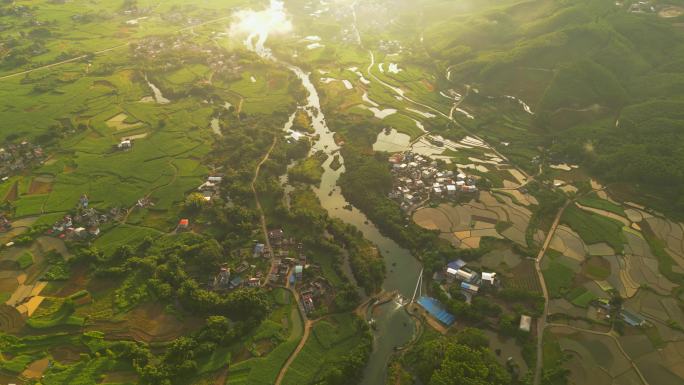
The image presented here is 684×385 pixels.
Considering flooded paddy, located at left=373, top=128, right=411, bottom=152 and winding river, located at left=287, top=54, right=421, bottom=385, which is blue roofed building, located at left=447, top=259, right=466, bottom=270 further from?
flooded paddy, located at left=373, top=128, right=411, bottom=152

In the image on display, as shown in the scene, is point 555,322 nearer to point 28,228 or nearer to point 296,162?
point 296,162

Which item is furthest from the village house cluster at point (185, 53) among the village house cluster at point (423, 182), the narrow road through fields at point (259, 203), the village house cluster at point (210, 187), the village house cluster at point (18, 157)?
the village house cluster at point (423, 182)

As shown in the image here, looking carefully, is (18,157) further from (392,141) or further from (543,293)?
(543,293)

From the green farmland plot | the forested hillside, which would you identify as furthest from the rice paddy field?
the forested hillside

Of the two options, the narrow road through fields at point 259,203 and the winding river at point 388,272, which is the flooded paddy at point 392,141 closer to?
the winding river at point 388,272

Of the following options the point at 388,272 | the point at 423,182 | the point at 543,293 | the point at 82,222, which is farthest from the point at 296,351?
the point at 82,222

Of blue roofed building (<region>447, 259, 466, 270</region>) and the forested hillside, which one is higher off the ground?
the forested hillside

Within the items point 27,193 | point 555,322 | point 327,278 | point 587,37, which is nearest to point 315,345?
point 327,278
